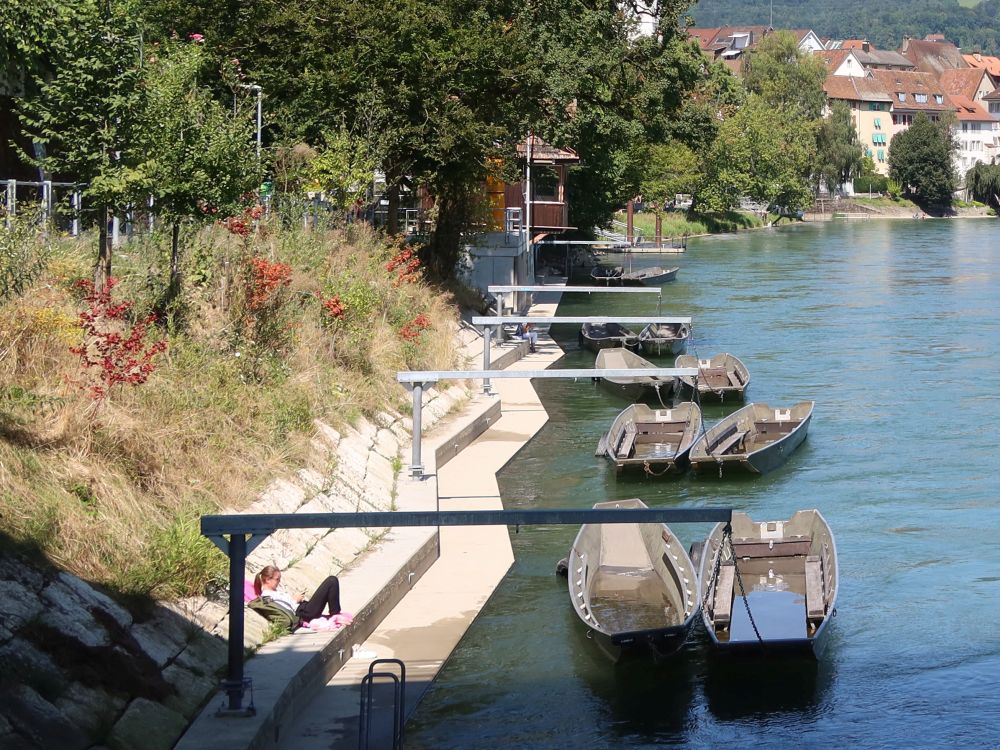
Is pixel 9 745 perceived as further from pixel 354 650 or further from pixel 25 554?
pixel 354 650

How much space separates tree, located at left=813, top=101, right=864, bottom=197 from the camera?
127562mm

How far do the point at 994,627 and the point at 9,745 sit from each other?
12212mm

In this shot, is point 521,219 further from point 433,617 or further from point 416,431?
point 433,617

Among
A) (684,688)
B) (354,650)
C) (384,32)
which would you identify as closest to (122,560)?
(354,650)

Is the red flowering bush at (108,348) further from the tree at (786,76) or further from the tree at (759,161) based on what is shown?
the tree at (786,76)

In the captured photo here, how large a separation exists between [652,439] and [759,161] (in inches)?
3311

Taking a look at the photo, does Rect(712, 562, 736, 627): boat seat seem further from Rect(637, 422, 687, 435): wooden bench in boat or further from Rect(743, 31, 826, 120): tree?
Rect(743, 31, 826, 120): tree

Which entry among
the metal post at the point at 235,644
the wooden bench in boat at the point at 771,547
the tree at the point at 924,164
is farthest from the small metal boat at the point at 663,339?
the tree at the point at 924,164

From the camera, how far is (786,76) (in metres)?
128

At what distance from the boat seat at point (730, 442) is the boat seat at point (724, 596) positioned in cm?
877

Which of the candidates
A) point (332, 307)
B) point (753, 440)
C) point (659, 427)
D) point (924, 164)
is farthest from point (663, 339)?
point (924, 164)

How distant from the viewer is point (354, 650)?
1555cm

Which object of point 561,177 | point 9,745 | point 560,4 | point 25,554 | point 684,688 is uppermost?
point 560,4

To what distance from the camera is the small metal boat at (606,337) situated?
4344cm
